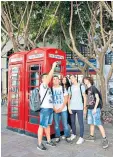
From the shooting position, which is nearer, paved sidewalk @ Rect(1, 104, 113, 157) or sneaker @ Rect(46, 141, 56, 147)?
paved sidewalk @ Rect(1, 104, 113, 157)

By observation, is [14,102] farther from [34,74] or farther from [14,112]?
[34,74]

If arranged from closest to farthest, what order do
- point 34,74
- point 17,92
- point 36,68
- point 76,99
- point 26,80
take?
point 76,99, point 36,68, point 34,74, point 26,80, point 17,92

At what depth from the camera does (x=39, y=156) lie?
557cm

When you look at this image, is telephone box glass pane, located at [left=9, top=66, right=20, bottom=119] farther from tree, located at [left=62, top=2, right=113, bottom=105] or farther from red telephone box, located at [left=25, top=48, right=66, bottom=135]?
tree, located at [left=62, top=2, right=113, bottom=105]

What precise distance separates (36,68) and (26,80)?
52 centimetres

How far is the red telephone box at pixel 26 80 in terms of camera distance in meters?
6.90

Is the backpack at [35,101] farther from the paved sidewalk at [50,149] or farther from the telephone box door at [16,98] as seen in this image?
the telephone box door at [16,98]

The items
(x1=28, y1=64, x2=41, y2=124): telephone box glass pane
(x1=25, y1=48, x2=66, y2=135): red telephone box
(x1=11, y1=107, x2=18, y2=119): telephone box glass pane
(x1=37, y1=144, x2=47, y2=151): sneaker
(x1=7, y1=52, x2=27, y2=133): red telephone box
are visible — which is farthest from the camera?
(x1=11, y1=107, x2=18, y2=119): telephone box glass pane

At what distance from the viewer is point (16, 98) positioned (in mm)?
7891

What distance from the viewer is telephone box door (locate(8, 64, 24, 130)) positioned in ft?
24.8

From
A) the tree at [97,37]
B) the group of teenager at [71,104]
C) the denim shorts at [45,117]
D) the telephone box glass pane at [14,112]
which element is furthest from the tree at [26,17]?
the denim shorts at [45,117]

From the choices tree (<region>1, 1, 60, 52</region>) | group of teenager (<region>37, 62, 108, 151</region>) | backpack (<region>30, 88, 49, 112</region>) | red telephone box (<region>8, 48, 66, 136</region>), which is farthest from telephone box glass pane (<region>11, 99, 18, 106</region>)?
tree (<region>1, 1, 60, 52</region>)

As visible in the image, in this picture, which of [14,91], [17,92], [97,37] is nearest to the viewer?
[17,92]

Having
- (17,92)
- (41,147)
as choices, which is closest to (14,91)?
(17,92)
